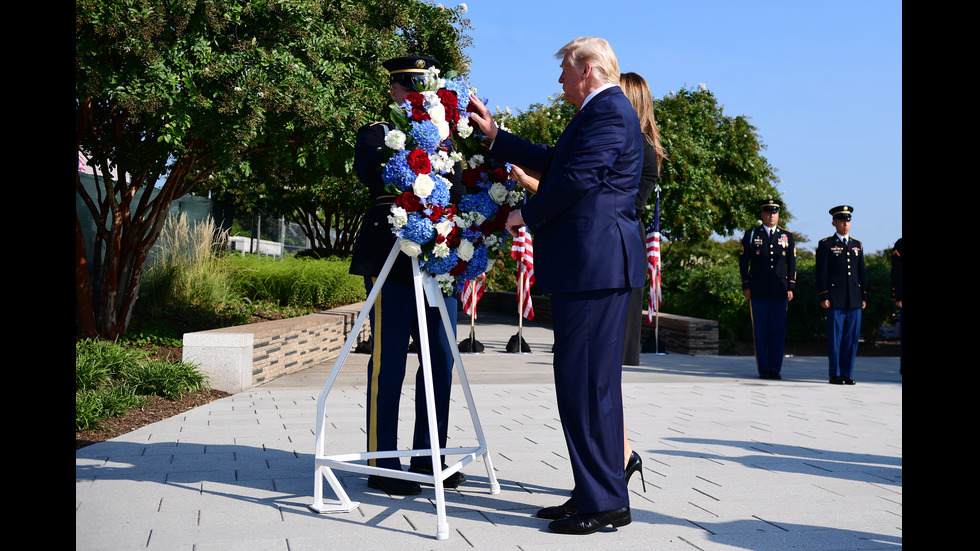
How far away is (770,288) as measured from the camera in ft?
32.6

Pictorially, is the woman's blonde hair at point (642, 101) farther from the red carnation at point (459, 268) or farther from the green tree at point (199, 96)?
the green tree at point (199, 96)

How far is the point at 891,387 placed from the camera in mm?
9242

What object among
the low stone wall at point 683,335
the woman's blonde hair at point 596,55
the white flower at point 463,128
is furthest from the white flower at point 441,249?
the low stone wall at point 683,335

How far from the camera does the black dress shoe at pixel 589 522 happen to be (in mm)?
3340

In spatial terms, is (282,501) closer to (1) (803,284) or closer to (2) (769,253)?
(2) (769,253)

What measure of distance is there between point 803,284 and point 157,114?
12.0 m

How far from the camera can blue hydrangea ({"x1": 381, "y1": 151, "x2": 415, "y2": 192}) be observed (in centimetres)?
361

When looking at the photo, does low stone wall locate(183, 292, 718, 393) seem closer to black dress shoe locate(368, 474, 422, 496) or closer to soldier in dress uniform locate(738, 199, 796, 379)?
soldier in dress uniform locate(738, 199, 796, 379)

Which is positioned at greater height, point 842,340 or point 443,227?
point 443,227

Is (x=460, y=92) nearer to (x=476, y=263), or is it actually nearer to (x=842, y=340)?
(x=476, y=263)

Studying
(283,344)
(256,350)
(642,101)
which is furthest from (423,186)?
(283,344)

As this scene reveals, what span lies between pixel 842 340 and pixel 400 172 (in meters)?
7.66
